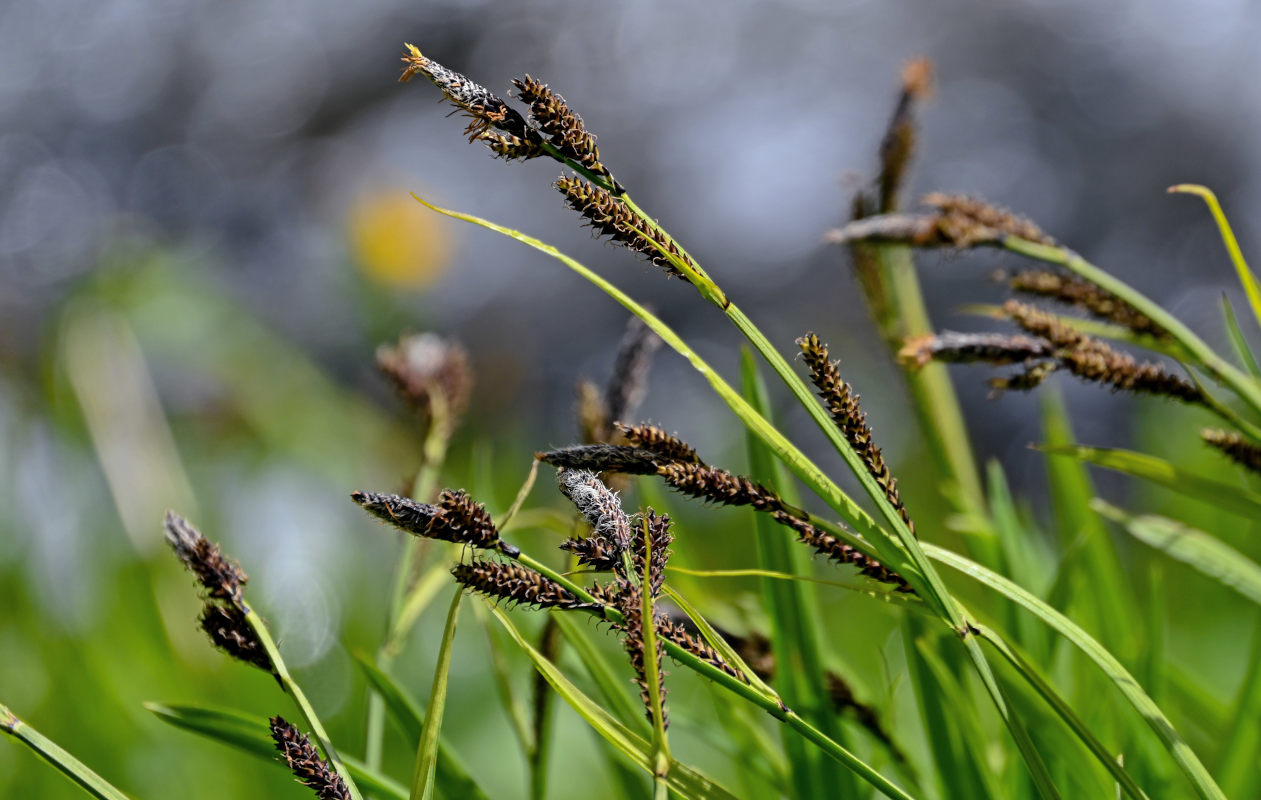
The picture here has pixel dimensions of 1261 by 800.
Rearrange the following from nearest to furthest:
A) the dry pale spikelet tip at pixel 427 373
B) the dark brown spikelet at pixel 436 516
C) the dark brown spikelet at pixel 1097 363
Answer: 1. the dark brown spikelet at pixel 436 516
2. the dark brown spikelet at pixel 1097 363
3. the dry pale spikelet tip at pixel 427 373

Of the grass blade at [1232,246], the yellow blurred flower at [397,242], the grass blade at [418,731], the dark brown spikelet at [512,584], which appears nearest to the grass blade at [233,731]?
the grass blade at [418,731]

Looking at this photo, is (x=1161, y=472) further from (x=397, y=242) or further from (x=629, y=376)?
(x=397, y=242)

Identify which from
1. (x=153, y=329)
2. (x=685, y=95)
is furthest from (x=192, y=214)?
(x=153, y=329)

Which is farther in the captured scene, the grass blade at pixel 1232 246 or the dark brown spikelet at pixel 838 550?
the grass blade at pixel 1232 246

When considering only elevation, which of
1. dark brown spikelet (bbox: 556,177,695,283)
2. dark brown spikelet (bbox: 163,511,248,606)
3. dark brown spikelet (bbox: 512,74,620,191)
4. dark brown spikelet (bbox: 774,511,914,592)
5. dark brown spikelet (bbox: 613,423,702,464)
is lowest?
dark brown spikelet (bbox: 163,511,248,606)

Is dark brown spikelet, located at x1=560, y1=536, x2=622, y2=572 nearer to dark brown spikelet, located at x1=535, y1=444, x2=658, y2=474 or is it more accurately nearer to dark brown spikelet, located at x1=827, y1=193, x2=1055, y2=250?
dark brown spikelet, located at x1=535, y1=444, x2=658, y2=474

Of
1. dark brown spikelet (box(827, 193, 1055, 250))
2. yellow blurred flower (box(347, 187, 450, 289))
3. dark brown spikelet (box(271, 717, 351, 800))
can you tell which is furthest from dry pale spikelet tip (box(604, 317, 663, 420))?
yellow blurred flower (box(347, 187, 450, 289))

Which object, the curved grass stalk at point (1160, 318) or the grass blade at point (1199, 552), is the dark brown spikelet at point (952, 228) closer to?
the curved grass stalk at point (1160, 318)
